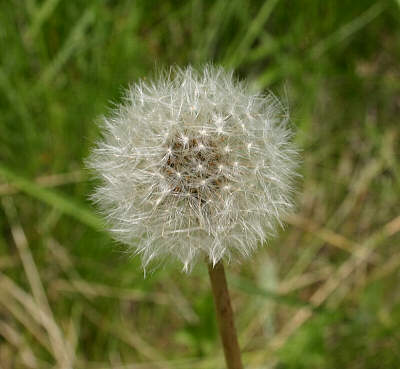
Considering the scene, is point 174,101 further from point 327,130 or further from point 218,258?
point 327,130

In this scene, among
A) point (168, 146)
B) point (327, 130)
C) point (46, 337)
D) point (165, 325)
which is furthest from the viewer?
point (327, 130)

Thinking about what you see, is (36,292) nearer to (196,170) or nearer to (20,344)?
(20,344)

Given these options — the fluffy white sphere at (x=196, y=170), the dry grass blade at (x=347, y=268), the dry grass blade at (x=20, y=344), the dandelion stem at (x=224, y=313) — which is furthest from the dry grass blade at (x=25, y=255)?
the dandelion stem at (x=224, y=313)

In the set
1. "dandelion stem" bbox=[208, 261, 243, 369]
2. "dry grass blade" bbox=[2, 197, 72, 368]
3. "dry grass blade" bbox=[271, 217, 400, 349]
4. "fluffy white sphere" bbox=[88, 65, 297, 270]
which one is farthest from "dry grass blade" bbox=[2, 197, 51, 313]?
"dandelion stem" bbox=[208, 261, 243, 369]

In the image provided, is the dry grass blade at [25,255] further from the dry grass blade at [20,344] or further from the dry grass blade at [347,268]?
the dry grass blade at [347,268]

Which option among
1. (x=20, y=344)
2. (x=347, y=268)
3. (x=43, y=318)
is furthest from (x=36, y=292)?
(x=347, y=268)

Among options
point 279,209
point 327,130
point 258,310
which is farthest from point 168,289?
point 279,209

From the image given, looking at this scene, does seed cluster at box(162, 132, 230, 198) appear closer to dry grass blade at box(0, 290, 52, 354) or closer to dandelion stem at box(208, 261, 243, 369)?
dandelion stem at box(208, 261, 243, 369)

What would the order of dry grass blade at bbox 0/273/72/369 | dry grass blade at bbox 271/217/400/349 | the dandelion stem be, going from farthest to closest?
dry grass blade at bbox 271/217/400/349 < dry grass blade at bbox 0/273/72/369 < the dandelion stem
